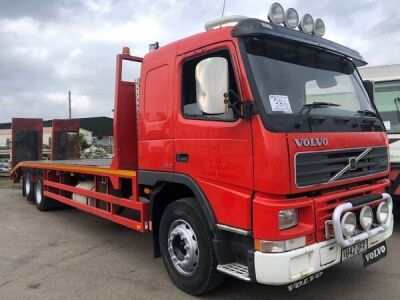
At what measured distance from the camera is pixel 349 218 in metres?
3.78

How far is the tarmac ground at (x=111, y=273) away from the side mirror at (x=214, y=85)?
1945 millimetres

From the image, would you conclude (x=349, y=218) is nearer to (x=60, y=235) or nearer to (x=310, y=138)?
(x=310, y=138)

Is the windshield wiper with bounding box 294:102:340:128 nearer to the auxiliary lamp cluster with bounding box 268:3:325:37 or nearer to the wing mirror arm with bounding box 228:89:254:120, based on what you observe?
the wing mirror arm with bounding box 228:89:254:120

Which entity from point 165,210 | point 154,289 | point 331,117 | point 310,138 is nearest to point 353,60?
point 331,117

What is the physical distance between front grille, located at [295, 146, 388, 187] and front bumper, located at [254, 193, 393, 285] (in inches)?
21.9

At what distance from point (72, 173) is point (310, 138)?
540cm

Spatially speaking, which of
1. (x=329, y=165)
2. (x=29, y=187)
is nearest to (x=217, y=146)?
(x=329, y=165)

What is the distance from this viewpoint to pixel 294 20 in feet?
14.1

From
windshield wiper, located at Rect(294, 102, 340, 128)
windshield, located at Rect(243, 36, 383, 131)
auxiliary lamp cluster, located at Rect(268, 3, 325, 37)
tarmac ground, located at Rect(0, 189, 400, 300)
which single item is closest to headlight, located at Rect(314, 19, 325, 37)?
auxiliary lamp cluster, located at Rect(268, 3, 325, 37)

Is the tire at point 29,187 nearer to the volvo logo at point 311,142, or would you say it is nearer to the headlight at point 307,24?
the headlight at point 307,24

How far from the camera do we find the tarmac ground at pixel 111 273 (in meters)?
4.39

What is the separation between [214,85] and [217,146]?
0.61 meters

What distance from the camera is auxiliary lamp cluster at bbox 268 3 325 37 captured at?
13.5 feet

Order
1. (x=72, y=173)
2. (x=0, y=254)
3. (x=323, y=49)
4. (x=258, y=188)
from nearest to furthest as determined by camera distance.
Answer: (x=258, y=188), (x=323, y=49), (x=0, y=254), (x=72, y=173)
